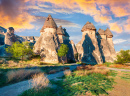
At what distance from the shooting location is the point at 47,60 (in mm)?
26594

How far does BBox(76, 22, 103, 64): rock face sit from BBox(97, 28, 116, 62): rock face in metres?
5.23

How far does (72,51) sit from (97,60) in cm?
1137

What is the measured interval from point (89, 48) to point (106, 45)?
10.0 metres

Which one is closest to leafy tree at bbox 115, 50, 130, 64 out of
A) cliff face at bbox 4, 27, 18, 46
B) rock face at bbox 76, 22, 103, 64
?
rock face at bbox 76, 22, 103, 64

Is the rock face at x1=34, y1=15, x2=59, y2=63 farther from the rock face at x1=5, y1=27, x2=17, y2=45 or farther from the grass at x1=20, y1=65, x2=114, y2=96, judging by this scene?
the grass at x1=20, y1=65, x2=114, y2=96

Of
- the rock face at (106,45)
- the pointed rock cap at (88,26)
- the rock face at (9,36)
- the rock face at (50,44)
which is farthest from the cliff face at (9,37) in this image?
the rock face at (106,45)

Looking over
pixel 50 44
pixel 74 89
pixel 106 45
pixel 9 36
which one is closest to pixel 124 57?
pixel 106 45

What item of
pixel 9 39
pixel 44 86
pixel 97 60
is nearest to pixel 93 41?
pixel 97 60

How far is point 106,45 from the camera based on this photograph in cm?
3600

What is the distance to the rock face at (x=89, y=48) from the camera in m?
30.3

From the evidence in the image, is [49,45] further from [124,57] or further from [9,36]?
[9,36]

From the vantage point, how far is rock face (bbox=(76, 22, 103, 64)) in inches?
1193

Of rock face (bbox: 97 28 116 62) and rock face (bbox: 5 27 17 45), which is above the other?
rock face (bbox: 5 27 17 45)

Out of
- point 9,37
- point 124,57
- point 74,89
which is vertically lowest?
point 74,89
